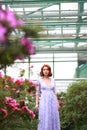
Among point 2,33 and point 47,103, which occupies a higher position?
point 2,33

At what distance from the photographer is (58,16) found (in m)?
11.7

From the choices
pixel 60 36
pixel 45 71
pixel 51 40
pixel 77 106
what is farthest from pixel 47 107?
pixel 51 40

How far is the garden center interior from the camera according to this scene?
1036 centimetres

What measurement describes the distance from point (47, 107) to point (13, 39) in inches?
203

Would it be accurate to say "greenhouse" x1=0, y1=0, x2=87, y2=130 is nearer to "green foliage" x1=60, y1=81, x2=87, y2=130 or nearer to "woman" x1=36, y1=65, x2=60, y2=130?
"green foliage" x1=60, y1=81, x2=87, y2=130

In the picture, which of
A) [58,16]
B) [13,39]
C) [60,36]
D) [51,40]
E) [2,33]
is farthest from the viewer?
[51,40]

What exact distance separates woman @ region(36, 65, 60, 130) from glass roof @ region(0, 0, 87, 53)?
2.20 meters

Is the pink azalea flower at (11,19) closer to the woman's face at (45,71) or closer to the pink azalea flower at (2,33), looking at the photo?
the pink azalea flower at (2,33)

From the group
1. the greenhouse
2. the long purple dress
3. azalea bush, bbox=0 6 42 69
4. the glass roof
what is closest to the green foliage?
the greenhouse

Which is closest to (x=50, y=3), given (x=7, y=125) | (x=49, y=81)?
(x=49, y=81)

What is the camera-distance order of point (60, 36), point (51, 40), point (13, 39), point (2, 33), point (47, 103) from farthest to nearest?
point (51, 40), point (60, 36), point (47, 103), point (13, 39), point (2, 33)

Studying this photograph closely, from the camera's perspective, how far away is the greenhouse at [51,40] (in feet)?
3.30

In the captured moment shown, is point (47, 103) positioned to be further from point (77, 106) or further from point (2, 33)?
point (2, 33)

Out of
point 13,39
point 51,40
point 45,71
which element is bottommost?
point 51,40
